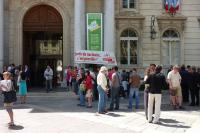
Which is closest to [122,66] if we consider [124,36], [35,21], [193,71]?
[124,36]

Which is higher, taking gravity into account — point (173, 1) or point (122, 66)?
point (173, 1)

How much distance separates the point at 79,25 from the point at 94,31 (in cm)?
110

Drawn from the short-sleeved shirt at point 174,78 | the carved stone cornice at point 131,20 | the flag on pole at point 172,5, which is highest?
the flag on pole at point 172,5

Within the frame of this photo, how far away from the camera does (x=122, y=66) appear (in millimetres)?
36094

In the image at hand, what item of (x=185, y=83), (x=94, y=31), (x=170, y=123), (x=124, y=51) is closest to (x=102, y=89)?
(x=170, y=123)

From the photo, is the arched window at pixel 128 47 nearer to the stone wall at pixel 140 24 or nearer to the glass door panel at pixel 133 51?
the glass door panel at pixel 133 51

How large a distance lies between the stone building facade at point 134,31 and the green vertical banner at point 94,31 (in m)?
1.14

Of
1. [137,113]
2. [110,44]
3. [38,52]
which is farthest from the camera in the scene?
[38,52]

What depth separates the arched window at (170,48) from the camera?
36562 mm

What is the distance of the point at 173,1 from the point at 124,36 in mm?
4123

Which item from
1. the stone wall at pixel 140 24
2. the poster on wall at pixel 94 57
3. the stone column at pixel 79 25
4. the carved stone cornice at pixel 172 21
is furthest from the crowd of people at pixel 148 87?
the carved stone cornice at pixel 172 21

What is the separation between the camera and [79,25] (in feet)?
112

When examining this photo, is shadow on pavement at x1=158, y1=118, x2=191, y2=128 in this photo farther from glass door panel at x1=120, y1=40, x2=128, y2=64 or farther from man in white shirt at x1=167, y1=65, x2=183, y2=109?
glass door panel at x1=120, y1=40, x2=128, y2=64

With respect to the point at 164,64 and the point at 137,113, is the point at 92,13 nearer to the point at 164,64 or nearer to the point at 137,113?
the point at 164,64
